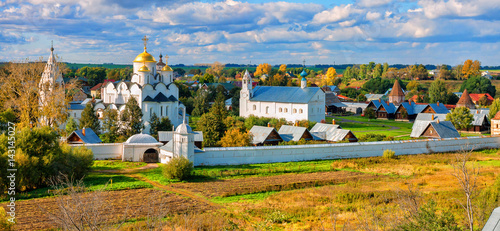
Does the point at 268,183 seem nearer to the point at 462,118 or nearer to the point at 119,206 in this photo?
the point at 119,206

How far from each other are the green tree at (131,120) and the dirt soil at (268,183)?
36.4ft

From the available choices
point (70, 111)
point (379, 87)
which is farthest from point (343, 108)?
point (70, 111)

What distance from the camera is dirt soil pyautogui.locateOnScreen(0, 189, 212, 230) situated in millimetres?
14000

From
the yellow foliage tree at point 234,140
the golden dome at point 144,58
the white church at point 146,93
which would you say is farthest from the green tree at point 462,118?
the golden dome at point 144,58

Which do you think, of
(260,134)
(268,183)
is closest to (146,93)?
(260,134)

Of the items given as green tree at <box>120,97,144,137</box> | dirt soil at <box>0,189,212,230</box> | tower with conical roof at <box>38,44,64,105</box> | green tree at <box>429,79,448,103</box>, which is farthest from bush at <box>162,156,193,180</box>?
green tree at <box>429,79,448,103</box>

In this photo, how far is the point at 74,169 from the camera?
2000 cm

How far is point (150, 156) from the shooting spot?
24.9 metres

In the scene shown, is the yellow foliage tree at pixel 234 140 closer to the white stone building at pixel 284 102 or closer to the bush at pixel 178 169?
the bush at pixel 178 169

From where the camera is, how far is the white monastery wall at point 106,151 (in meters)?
24.7

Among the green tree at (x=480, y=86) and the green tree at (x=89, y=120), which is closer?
the green tree at (x=89, y=120)

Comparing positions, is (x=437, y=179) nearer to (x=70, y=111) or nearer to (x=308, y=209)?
(x=308, y=209)

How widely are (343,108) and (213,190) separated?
42.0 m

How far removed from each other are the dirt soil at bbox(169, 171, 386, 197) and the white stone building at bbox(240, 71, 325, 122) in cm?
2214
